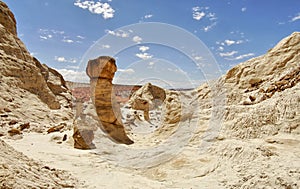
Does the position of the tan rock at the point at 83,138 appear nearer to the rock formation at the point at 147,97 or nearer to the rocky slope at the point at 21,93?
the rocky slope at the point at 21,93

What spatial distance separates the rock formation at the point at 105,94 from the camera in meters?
7.67

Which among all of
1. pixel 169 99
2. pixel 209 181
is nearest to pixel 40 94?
pixel 169 99

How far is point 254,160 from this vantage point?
135 inches

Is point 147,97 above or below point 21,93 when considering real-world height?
above

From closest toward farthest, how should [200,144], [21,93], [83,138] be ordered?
[200,144]
[83,138]
[21,93]

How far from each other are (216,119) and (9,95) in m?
9.50

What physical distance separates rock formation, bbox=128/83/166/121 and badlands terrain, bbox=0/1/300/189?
7880 millimetres

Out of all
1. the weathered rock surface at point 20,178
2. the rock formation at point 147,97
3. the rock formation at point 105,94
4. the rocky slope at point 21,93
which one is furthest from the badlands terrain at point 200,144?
the rock formation at point 147,97

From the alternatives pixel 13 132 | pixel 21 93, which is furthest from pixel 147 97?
pixel 13 132

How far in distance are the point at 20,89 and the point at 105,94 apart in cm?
585

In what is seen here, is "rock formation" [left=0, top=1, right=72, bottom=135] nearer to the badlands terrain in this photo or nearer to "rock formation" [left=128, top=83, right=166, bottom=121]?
the badlands terrain

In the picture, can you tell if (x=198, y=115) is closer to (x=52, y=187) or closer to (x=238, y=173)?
(x=238, y=173)

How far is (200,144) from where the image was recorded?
5.01 meters

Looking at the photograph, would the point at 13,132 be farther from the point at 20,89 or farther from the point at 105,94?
the point at 20,89
